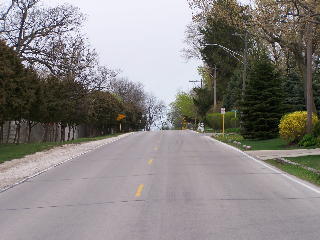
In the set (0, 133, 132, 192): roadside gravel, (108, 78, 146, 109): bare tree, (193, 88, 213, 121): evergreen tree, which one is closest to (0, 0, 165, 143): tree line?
(0, 133, 132, 192): roadside gravel

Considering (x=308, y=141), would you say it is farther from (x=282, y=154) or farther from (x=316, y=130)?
(x=282, y=154)

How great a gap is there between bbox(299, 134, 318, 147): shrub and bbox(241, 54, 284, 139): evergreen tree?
879cm

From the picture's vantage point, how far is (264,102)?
131 ft

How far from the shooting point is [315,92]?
41438 mm

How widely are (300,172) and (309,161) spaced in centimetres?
343

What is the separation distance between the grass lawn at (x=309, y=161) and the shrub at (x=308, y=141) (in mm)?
5967

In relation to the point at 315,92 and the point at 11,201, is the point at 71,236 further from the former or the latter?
the point at 315,92

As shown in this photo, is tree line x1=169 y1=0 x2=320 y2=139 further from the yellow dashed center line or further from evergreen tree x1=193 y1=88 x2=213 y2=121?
evergreen tree x1=193 y1=88 x2=213 y2=121

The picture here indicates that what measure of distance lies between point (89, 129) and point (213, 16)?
4345 cm

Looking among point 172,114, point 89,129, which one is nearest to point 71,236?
point 89,129

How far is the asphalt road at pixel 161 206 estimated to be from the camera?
9.20 meters

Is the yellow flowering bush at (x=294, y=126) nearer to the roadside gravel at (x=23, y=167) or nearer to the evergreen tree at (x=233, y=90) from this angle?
the roadside gravel at (x=23, y=167)

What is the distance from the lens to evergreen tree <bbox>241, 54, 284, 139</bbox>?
39.9m

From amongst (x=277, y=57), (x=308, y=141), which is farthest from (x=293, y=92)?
(x=308, y=141)
